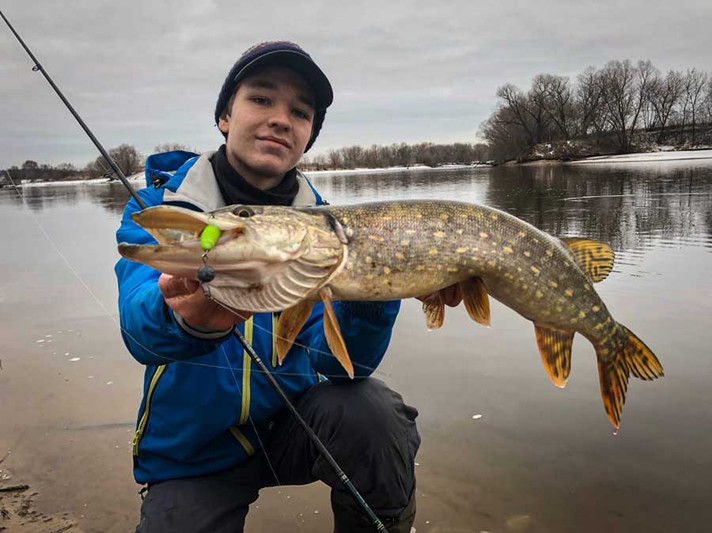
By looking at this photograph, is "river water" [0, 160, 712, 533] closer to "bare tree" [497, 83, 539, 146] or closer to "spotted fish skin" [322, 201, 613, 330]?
"spotted fish skin" [322, 201, 613, 330]

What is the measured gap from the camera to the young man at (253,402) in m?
2.18

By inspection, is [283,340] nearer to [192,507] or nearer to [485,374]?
[192,507]

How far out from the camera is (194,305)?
1726mm

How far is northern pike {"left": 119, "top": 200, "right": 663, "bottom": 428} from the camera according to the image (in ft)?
5.22

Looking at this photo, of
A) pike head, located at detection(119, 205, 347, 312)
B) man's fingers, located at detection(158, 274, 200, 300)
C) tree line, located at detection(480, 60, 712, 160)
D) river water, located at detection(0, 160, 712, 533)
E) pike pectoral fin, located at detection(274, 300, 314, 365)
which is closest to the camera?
pike head, located at detection(119, 205, 347, 312)

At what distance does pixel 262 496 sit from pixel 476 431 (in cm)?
134

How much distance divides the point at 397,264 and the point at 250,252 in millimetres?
597

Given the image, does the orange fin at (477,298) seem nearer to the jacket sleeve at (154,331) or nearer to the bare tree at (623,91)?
the jacket sleeve at (154,331)

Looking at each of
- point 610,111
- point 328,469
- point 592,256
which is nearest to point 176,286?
point 328,469

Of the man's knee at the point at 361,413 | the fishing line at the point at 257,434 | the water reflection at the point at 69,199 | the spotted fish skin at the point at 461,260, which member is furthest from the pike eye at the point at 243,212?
the water reflection at the point at 69,199

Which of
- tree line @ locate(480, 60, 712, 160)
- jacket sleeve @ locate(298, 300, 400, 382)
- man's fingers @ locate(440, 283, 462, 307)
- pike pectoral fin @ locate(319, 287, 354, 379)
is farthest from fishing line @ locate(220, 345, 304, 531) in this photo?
tree line @ locate(480, 60, 712, 160)

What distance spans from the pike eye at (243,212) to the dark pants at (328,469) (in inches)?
43.0

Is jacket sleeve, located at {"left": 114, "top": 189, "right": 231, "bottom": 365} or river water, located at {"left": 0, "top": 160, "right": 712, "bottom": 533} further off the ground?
jacket sleeve, located at {"left": 114, "top": 189, "right": 231, "bottom": 365}

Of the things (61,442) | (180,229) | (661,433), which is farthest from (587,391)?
(61,442)
